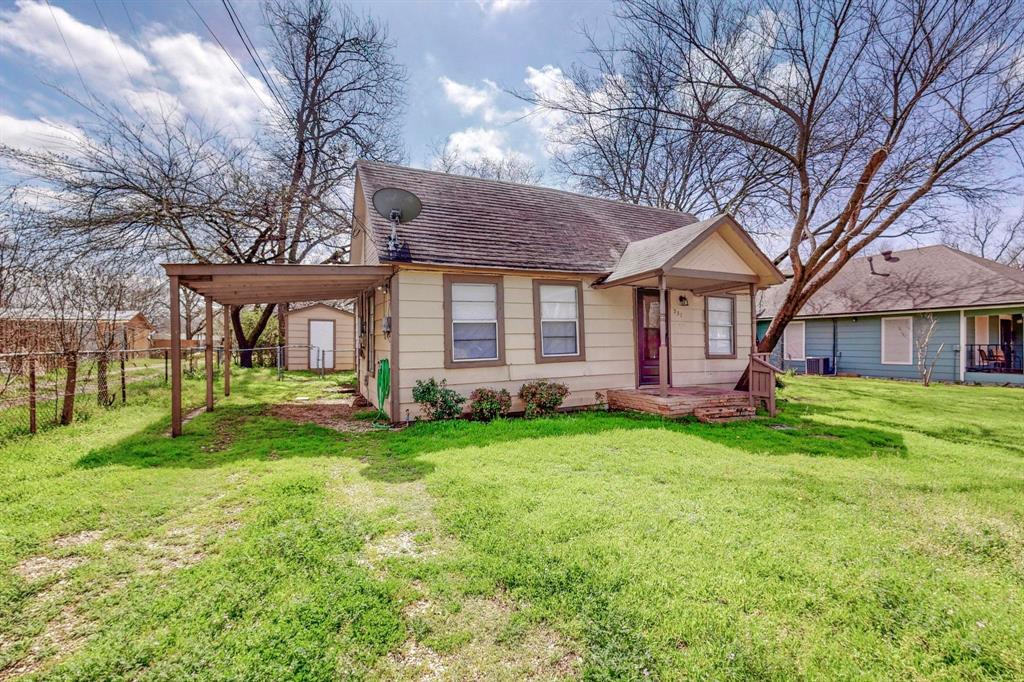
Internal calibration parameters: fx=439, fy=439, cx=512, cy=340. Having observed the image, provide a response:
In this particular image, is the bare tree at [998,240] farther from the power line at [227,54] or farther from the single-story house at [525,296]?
the power line at [227,54]

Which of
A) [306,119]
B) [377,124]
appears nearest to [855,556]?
[377,124]

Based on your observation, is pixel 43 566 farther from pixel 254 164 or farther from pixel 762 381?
pixel 254 164

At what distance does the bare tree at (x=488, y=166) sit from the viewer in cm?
2105

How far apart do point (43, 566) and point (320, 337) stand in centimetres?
1630

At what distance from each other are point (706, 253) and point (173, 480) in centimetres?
837

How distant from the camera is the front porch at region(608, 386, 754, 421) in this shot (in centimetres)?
773

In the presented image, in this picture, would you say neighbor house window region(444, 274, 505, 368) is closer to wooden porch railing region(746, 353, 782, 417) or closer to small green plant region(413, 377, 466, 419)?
small green plant region(413, 377, 466, 419)

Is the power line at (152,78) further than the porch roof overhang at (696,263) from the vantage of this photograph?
No

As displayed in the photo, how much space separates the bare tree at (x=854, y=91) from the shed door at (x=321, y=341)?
13.3 m

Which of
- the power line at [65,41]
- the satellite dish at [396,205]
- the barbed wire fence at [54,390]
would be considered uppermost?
the power line at [65,41]

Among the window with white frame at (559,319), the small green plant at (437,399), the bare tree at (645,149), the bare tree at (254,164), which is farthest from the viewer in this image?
the bare tree at (645,149)

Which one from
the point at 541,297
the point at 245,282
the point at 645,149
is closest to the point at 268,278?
the point at 245,282

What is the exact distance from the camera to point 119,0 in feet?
20.6

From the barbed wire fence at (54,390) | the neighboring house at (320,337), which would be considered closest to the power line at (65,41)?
the barbed wire fence at (54,390)
